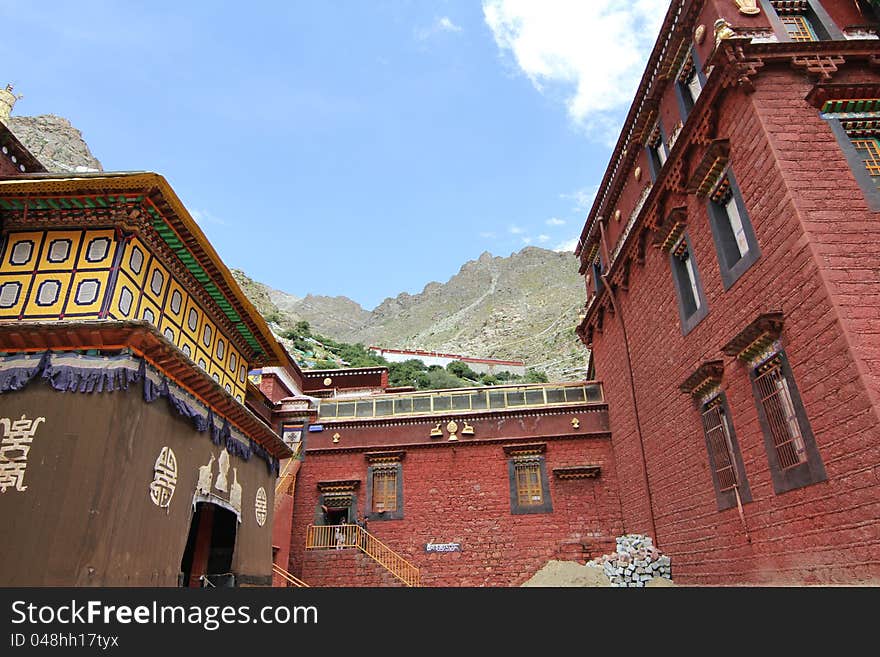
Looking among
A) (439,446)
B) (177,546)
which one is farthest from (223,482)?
(439,446)

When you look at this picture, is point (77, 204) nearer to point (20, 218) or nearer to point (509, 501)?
point (20, 218)

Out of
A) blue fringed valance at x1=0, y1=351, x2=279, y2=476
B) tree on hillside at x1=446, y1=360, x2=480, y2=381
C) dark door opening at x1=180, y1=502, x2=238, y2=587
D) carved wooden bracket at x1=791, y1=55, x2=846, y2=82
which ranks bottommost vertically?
dark door opening at x1=180, y1=502, x2=238, y2=587

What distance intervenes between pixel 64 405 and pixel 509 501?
43.1 ft

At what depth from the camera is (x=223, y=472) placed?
35.2 feet

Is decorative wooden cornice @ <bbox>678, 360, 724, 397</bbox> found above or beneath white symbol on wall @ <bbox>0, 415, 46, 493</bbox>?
above

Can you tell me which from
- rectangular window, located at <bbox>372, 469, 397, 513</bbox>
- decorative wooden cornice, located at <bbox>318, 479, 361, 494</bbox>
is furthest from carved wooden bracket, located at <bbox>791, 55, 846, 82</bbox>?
decorative wooden cornice, located at <bbox>318, 479, 361, 494</bbox>

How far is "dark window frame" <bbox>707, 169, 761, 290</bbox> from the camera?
9.20 metres

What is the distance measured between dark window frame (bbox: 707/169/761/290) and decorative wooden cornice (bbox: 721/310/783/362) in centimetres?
116

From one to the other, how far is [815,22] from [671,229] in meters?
4.73

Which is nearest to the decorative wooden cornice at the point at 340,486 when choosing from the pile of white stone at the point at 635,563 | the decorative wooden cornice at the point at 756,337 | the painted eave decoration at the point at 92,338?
the pile of white stone at the point at 635,563

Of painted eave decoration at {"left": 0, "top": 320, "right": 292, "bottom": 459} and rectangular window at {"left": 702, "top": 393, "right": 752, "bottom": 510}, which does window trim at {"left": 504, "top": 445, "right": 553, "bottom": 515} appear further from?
painted eave decoration at {"left": 0, "top": 320, "right": 292, "bottom": 459}

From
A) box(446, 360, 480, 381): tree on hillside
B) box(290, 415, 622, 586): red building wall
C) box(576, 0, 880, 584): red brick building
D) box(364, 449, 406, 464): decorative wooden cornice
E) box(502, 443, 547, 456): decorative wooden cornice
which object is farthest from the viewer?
box(446, 360, 480, 381): tree on hillside
